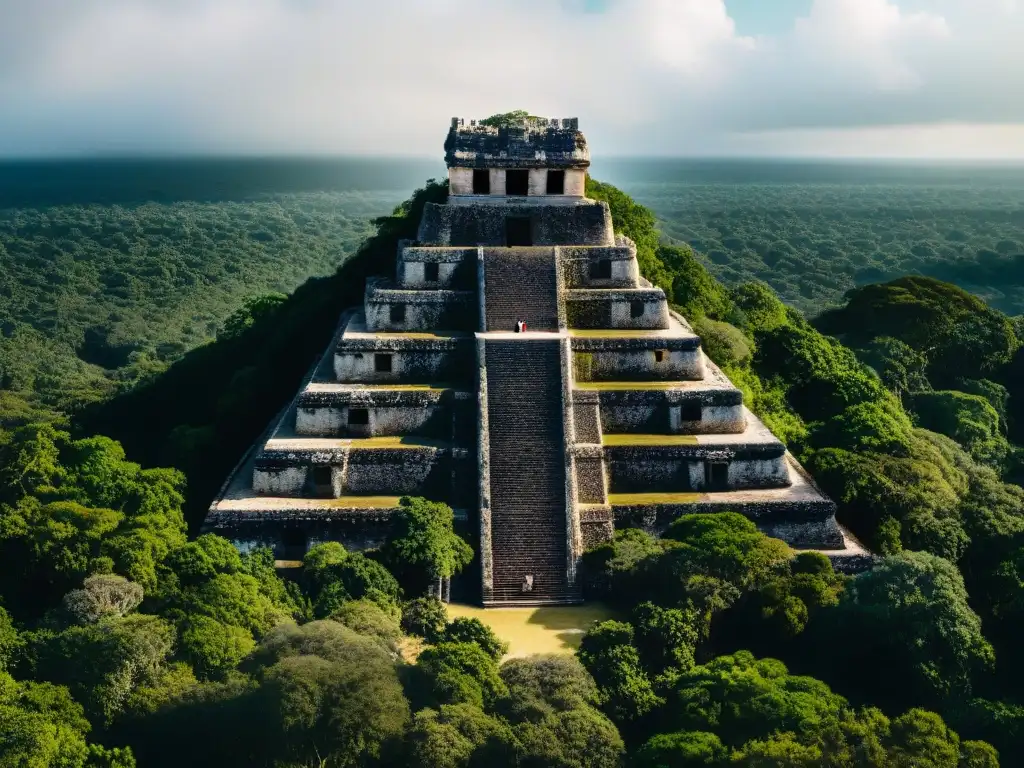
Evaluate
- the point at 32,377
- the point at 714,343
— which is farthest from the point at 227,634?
the point at 32,377

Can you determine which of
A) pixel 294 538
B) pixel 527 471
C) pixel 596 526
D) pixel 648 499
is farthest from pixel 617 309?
pixel 294 538

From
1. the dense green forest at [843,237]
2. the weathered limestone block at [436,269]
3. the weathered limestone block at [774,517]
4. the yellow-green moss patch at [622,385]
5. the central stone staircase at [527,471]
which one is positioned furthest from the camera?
the dense green forest at [843,237]

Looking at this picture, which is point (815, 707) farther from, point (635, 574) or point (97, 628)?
point (97, 628)

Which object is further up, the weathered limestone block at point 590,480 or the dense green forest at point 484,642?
the weathered limestone block at point 590,480

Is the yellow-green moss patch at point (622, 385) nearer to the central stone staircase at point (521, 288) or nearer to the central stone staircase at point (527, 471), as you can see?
the central stone staircase at point (527, 471)

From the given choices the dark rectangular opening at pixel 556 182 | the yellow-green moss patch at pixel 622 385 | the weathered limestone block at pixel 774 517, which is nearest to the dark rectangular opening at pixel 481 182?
the dark rectangular opening at pixel 556 182

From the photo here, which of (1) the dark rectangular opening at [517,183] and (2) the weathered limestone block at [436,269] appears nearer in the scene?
(2) the weathered limestone block at [436,269]
